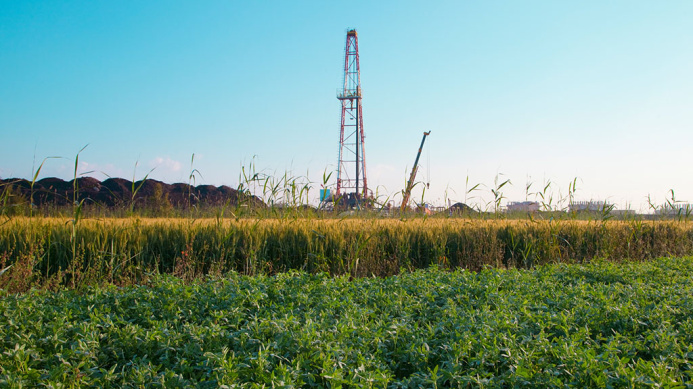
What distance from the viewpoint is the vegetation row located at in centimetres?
405

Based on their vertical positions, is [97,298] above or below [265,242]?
below

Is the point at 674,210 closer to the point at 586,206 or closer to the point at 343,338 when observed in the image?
the point at 586,206

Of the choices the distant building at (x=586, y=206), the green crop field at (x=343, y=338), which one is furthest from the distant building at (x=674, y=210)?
the green crop field at (x=343, y=338)

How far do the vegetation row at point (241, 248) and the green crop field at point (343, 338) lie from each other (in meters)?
1.06

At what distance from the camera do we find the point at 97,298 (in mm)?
2732

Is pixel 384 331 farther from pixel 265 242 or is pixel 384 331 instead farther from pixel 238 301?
pixel 265 242

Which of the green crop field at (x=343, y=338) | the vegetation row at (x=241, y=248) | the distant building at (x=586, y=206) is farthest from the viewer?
the distant building at (x=586, y=206)

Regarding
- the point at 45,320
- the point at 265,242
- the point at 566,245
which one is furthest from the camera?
the point at 566,245

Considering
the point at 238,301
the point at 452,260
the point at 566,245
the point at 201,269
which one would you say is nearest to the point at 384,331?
the point at 238,301

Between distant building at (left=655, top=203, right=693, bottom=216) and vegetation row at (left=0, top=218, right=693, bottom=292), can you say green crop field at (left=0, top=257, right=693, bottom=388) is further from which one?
distant building at (left=655, top=203, right=693, bottom=216)

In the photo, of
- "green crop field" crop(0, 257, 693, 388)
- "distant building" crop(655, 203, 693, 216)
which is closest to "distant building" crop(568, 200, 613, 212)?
"distant building" crop(655, 203, 693, 216)

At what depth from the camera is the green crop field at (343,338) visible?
1.75 m

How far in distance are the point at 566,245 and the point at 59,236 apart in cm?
683

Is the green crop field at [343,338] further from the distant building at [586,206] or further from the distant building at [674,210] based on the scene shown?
the distant building at [674,210]
